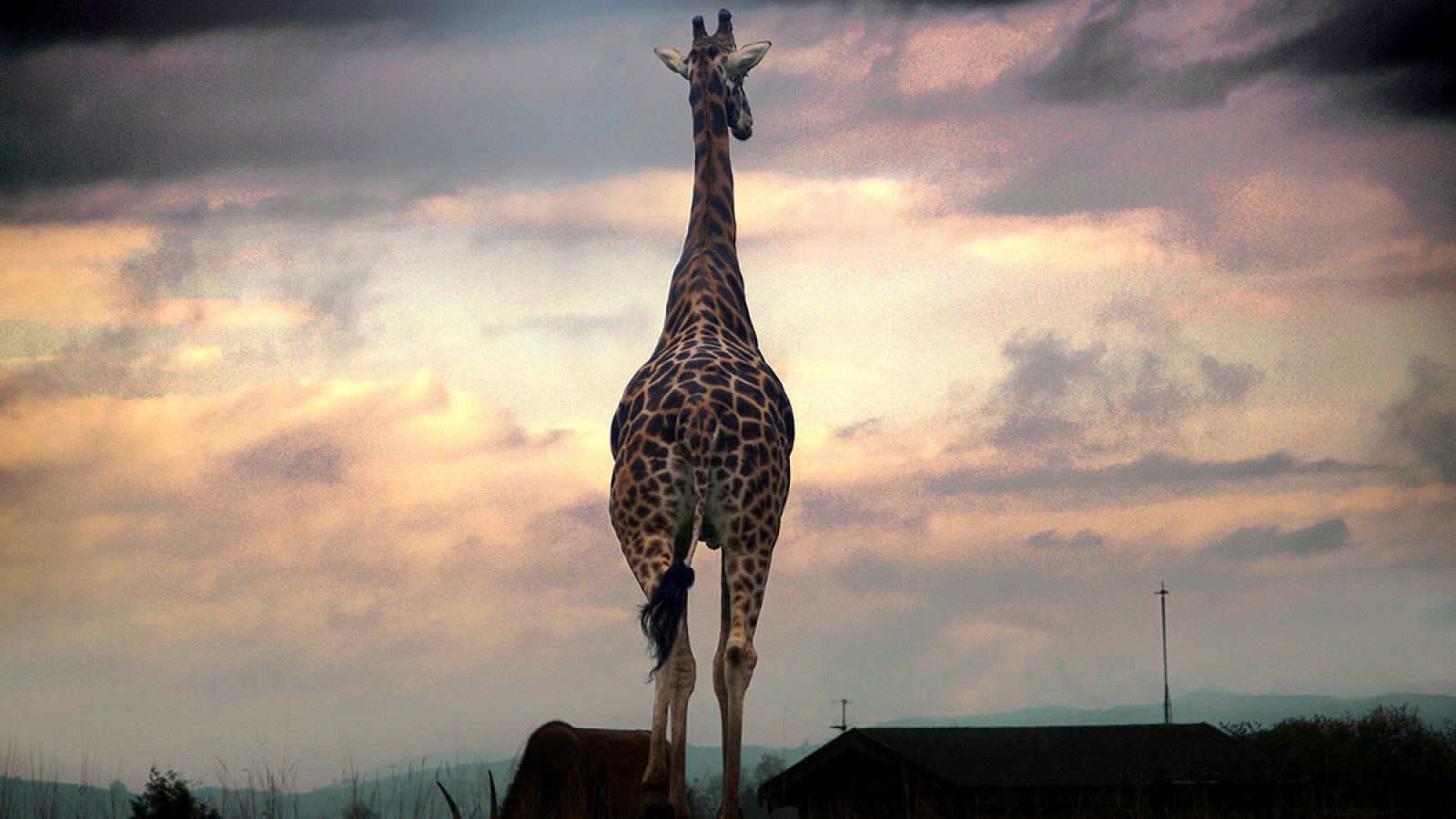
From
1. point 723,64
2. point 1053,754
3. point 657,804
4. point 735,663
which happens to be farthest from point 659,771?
point 1053,754

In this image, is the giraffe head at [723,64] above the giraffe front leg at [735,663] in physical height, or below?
above

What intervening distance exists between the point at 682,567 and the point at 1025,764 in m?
18.8

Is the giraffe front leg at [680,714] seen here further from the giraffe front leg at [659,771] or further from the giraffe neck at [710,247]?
the giraffe neck at [710,247]

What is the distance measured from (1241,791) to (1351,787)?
8.24m

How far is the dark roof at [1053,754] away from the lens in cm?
2717

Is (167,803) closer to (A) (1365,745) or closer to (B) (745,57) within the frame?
(B) (745,57)

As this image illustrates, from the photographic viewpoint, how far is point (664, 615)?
1112 centimetres

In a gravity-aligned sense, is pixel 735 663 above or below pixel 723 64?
below

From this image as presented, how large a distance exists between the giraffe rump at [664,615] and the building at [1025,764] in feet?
50.3

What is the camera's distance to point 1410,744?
4322 centimetres

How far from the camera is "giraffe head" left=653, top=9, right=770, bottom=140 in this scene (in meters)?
15.1

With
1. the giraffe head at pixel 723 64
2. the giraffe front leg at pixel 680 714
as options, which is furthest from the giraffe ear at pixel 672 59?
the giraffe front leg at pixel 680 714

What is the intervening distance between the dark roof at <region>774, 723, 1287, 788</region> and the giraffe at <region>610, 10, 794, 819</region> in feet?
50.7

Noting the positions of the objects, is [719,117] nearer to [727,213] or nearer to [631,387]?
[727,213]
